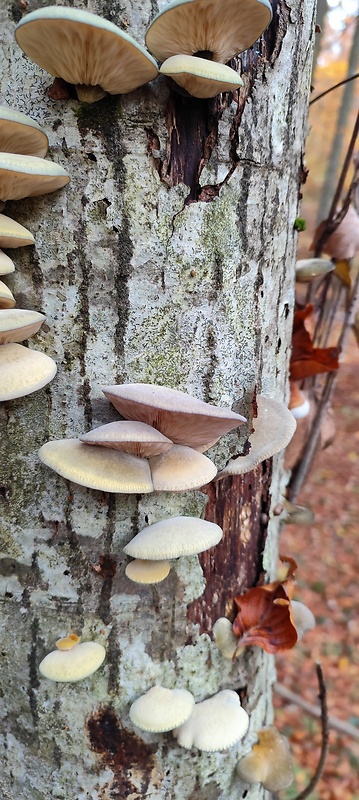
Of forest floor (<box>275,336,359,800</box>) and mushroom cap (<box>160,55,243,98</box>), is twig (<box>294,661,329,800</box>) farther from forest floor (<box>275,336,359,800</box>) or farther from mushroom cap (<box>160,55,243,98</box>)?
mushroom cap (<box>160,55,243,98</box>)

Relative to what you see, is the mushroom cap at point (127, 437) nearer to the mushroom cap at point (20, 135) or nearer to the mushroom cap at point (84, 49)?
the mushroom cap at point (20, 135)

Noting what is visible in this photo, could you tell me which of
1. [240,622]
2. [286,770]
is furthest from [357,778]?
[240,622]

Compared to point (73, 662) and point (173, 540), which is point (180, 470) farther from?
point (73, 662)

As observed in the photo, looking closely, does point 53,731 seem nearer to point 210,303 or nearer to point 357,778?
point 210,303

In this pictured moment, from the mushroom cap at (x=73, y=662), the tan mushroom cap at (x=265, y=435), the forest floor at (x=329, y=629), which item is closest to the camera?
the mushroom cap at (x=73, y=662)

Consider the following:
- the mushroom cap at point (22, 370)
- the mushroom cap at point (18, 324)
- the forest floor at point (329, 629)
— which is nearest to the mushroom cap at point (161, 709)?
the mushroom cap at point (22, 370)

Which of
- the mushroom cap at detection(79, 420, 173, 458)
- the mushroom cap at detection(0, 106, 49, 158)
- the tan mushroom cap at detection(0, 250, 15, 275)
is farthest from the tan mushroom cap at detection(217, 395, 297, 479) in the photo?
the mushroom cap at detection(0, 106, 49, 158)
